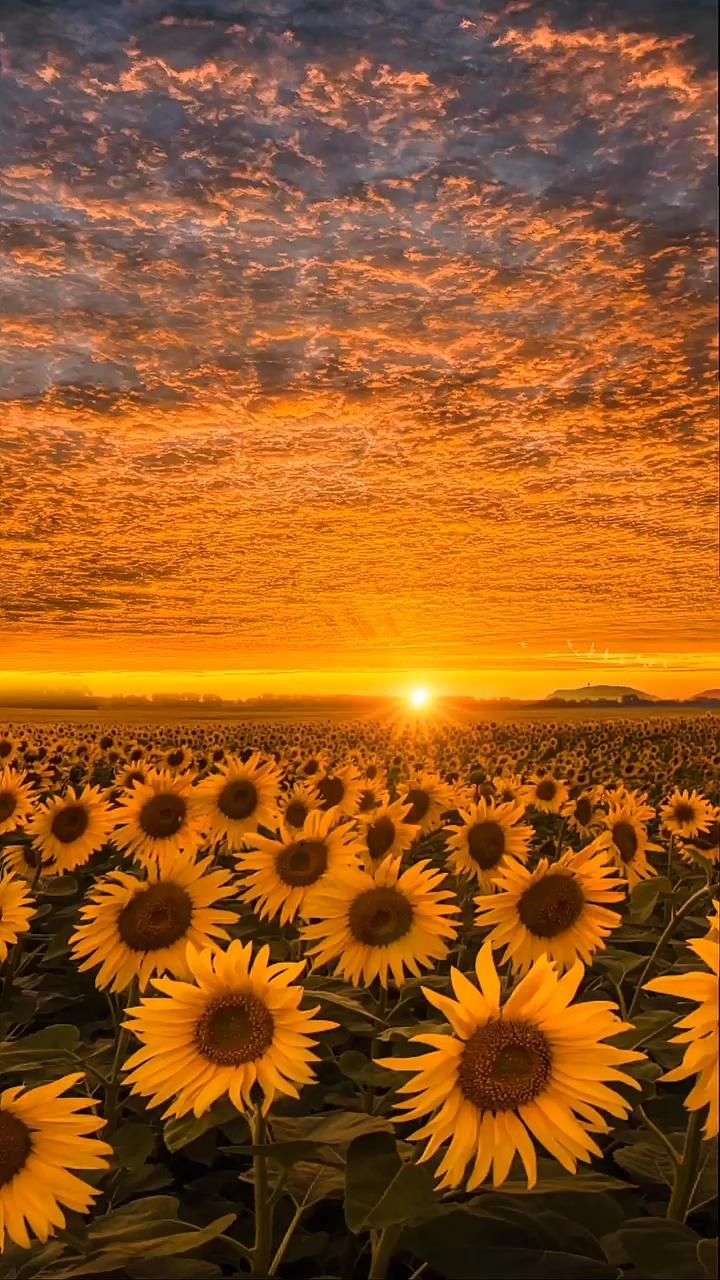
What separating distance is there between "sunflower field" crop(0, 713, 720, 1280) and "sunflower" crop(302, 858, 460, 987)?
0.04 feet

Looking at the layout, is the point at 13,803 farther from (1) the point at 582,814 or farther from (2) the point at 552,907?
(1) the point at 582,814

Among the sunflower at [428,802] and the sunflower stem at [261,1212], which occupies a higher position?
the sunflower at [428,802]

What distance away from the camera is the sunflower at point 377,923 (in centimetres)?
491

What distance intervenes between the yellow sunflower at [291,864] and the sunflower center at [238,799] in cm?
238

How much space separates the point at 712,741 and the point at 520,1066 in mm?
Answer: 39908

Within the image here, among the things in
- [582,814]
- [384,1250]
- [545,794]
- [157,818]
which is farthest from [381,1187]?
[545,794]

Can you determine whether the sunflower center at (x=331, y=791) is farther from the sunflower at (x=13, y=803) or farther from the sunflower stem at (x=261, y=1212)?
the sunflower stem at (x=261, y=1212)

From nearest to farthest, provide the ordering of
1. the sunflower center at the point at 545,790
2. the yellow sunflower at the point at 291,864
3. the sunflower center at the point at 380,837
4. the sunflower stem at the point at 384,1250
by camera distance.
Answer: the sunflower stem at the point at 384,1250 → the yellow sunflower at the point at 291,864 → the sunflower center at the point at 380,837 → the sunflower center at the point at 545,790

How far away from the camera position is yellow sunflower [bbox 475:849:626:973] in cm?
514

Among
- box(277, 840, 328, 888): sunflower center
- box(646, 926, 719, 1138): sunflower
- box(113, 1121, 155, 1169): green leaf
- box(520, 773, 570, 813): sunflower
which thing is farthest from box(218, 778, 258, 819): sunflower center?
box(646, 926, 719, 1138): sunflower

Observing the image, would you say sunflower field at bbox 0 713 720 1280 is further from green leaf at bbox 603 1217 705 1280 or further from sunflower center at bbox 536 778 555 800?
sunflower center at bbox 536 778 555 800

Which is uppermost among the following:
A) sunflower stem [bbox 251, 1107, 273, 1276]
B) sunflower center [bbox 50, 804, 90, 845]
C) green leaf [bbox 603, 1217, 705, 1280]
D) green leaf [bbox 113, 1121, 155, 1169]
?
sunflower center [bbox 50, 804, 90, 845]

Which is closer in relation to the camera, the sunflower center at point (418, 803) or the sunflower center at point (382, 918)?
the sunflower center at point (382, 918)

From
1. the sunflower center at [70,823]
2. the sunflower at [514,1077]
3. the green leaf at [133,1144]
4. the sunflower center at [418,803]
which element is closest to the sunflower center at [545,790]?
the sunflower center at [418,803]
